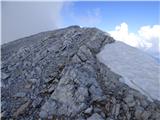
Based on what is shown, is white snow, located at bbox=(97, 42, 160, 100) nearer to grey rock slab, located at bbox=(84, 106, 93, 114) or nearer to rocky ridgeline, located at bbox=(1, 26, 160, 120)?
rocky ridgeline, located at bbox=(1, 26, 160, 120)

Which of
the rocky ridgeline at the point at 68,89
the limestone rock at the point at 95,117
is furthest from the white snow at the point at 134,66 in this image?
the limestone rock at the point at 95,117

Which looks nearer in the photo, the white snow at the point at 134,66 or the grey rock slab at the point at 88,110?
the grey rock slab at the point at 88,110

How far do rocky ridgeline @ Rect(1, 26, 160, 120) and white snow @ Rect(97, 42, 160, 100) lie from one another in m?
0.72

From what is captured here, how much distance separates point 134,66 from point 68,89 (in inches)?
247

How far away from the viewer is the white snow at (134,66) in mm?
18109

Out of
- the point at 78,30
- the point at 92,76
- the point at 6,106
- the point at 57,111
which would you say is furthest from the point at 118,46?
the point at 6,106

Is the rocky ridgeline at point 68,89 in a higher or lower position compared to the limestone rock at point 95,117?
higher

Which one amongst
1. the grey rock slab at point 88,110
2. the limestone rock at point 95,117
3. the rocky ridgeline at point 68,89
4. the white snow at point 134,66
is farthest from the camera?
the white snow at point 134,66

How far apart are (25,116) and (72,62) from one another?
5.33m

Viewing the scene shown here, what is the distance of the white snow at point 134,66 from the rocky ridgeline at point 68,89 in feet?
2.37

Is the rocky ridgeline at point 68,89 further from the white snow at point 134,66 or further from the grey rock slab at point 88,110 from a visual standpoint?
the white snow at point 134,66

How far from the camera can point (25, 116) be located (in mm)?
16516

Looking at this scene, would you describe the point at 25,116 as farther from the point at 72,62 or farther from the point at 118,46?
the point at 118,46

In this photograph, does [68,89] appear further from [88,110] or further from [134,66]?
[134,66]
